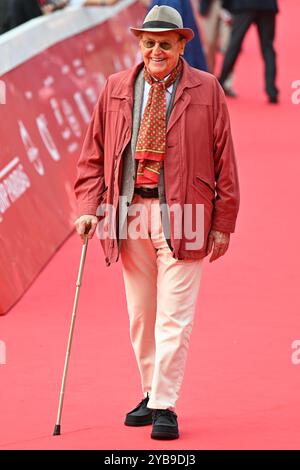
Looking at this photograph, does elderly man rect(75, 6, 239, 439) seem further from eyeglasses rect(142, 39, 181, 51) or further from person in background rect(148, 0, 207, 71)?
person in background rect(148, 0, 207, 71)

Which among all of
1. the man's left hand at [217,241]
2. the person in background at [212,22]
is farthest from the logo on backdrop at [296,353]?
the person in background at [212,22]

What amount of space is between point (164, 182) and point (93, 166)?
1.45ft

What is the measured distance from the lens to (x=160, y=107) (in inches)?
254

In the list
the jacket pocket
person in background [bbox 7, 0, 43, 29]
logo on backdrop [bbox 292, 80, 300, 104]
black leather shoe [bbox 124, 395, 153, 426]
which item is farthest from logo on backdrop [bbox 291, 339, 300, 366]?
logo on backdrop [bbox 292, 80, 300, 104]

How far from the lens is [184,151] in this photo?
645cm

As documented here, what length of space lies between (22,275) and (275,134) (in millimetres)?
6620

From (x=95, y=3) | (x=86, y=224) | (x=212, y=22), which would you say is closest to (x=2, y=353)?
(x=86, y=224)

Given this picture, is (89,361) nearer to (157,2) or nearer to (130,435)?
(130,435)

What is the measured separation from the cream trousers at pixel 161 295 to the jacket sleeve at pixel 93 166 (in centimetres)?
24

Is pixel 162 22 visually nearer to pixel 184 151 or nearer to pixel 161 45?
pixel 161 45

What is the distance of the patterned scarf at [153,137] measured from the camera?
640 cm

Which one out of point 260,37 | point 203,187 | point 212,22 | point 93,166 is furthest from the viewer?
point 212,22

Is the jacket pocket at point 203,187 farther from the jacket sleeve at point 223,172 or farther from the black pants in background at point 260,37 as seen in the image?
the black pants in background at point 260,37

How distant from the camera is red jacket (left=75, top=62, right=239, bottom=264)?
646 cm
